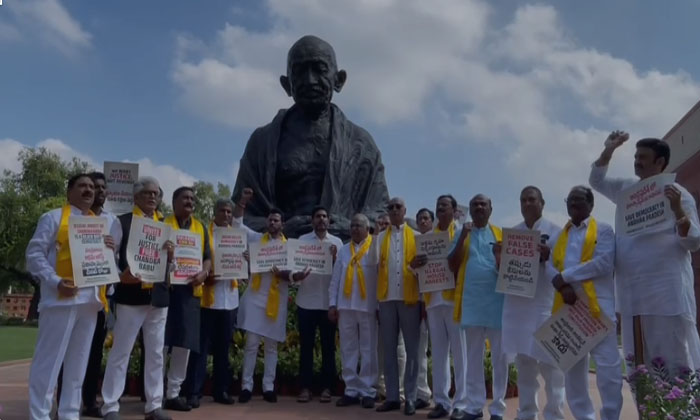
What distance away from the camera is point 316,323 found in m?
6.80


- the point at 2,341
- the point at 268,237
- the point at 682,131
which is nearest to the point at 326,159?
the point at 268,237

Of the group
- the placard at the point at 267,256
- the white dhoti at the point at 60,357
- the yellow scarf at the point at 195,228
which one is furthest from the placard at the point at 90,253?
the placard at the point at 267,256

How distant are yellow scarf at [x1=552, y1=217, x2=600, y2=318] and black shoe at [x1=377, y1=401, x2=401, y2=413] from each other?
201 cm

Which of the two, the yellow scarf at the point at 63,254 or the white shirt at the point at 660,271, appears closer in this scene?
the white shirt at the point at 660,271

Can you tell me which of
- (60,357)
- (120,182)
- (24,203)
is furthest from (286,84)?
(24,203)

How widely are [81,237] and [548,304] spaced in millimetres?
3531

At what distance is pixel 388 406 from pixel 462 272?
1.49 metres

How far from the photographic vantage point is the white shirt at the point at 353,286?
6379mm

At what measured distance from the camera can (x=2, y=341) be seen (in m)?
17.0

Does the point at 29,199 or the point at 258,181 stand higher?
the point at 29,199

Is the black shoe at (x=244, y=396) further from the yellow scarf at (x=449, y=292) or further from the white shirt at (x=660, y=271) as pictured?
the white shirt at (x=660, y=271)

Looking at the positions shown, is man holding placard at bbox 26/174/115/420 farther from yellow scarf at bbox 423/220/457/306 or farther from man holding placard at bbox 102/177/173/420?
yellow scarf at bbox 423/220/457/306

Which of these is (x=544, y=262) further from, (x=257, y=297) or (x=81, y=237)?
(x=81, y=237)

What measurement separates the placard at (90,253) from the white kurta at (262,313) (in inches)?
78.2
